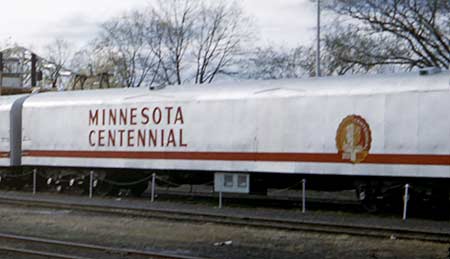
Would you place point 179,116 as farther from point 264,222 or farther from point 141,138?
point 264,222

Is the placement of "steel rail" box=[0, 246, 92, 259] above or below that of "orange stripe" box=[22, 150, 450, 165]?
below

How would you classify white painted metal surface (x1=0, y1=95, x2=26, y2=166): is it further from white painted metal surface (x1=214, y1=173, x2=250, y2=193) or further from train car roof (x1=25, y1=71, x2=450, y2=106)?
white painted metal surface (x1=214, y1=173, x2=250, y2=193)

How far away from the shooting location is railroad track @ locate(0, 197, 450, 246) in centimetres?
1374

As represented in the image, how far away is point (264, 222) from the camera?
1562 centimetres

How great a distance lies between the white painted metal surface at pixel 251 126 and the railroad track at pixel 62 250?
7188 millimetres

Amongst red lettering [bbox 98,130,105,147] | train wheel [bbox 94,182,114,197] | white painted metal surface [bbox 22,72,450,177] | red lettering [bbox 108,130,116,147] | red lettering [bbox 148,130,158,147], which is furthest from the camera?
train wheel [bbox 94,182,114,197]

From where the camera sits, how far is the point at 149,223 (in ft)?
52.9

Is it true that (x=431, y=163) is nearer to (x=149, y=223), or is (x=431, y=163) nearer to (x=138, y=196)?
(x=149, y=223)

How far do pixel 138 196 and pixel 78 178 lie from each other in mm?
1959

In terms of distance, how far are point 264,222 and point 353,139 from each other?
Answer: 3250 mm

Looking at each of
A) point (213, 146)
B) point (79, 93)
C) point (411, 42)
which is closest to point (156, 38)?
point (411, 42)

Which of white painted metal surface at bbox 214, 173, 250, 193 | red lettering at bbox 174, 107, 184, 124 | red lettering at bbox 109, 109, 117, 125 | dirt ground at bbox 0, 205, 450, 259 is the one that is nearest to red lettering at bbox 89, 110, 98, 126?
red lettering at bbox 109, 109, 117, 125

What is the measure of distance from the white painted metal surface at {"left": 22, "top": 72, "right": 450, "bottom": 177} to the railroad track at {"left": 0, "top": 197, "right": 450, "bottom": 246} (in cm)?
232

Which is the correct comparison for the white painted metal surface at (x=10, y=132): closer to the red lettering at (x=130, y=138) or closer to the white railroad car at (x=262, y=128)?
the white railroad car at (x=262, y=128)
